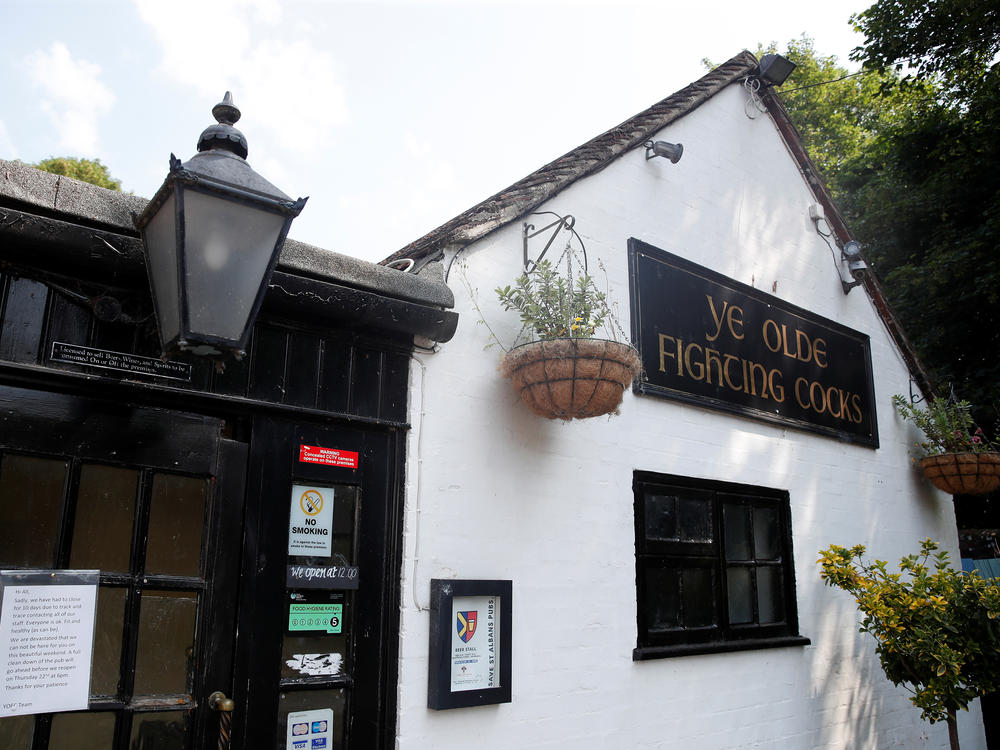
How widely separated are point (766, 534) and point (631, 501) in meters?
1.59

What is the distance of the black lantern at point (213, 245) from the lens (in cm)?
Answer: 251

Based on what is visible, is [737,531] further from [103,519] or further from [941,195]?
[941,195]

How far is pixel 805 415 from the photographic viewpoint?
248 inches

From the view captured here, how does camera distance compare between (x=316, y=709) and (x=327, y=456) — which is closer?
(x=316, y=709)

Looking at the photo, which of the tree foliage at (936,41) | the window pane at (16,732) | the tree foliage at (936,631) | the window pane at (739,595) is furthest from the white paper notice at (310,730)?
the tree foliage at (936,41)

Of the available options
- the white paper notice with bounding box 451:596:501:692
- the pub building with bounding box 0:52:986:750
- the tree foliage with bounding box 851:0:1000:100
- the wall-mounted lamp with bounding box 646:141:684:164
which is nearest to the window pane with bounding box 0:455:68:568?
the pub building with bounding box 0:52:986:750

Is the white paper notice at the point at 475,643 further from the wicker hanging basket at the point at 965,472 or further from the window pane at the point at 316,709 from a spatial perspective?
the wicker hanging basket at the point at 965,472

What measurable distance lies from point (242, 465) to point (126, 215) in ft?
3.61

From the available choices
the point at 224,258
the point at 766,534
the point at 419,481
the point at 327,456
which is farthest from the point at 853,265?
the point at 224,258

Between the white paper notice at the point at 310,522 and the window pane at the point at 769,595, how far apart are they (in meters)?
3.43

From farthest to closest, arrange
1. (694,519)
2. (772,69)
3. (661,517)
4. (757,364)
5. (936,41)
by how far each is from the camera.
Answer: (936,41) < (772,69) < (757,364) < (694,519) < (661,517)

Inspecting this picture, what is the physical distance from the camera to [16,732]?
2.65m

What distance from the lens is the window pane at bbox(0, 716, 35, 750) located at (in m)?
2.63

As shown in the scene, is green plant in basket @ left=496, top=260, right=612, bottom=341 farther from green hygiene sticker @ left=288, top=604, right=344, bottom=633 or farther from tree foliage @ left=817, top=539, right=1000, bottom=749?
tree foliage @ left=817, top=539, right=1000, bottom=749
